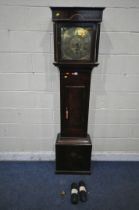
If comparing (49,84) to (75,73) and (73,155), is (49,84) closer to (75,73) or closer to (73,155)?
(75,73)

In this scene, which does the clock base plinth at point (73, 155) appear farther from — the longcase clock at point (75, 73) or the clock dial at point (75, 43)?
the clock dial at point (75, 43)

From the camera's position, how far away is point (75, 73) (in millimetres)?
1688

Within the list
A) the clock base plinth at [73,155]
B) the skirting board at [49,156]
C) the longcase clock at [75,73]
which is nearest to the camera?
the longcase clock at [75,73]

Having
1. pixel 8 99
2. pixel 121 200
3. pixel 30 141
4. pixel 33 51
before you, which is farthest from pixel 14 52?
pixel 121 200

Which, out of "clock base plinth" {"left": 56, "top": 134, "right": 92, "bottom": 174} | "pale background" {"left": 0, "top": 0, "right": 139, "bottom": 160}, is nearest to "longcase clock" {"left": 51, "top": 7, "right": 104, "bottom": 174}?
"clock base plinth" {"left": 56, "top": 134, "right": 92, "bottom": 174}

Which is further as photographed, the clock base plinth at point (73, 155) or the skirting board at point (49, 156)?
the skirting board at point (49, 156)

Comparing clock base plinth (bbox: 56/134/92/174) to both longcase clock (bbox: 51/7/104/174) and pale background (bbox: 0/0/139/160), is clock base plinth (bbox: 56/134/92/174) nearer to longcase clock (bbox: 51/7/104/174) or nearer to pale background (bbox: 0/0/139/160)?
longcase clock (bbox: 51/7/104/174)

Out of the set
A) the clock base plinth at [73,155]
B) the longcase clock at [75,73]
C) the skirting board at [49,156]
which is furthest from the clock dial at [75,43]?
the skirting board at [49,156]

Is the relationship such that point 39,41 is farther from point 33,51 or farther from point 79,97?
point 79,97

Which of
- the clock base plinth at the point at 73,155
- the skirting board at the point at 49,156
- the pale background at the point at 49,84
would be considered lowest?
the skirting board at the point at 49,156

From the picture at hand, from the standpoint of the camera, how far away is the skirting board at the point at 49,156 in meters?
2.24

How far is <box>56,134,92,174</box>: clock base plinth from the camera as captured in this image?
192 centimetres

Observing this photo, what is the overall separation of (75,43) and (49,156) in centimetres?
137

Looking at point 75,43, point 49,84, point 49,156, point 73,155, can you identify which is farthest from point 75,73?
point 49,156
